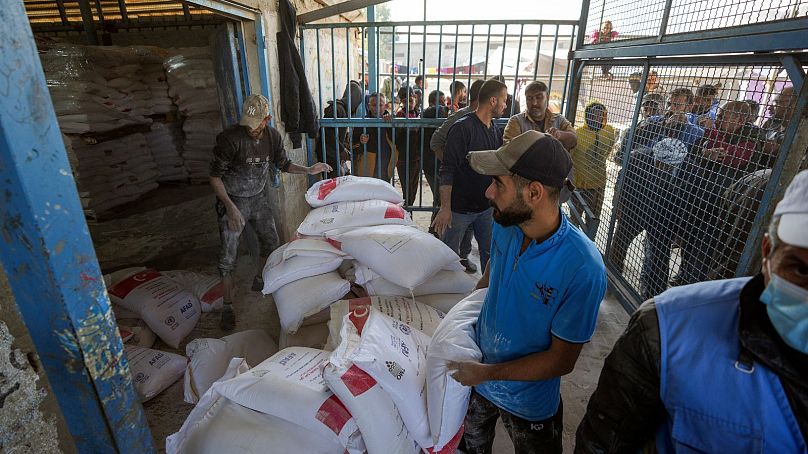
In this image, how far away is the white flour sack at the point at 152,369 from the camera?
2.29m

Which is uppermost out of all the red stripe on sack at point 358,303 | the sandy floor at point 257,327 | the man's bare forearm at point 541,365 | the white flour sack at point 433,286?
the man's bare forearm at point 541,365

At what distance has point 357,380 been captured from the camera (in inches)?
61.0

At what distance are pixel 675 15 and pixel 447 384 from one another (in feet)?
7.80

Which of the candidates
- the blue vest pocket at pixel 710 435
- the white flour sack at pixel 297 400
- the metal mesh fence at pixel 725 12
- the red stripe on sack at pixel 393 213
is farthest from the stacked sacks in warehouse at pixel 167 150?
the blue vest pocket at pixel 710 435

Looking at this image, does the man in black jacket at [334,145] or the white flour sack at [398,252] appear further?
the man in black jacket at [334,145]

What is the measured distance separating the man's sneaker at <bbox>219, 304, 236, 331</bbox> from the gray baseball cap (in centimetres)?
140

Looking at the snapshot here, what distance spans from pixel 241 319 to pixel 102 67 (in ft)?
12.8

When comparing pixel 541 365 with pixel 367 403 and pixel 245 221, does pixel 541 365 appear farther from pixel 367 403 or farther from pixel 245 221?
pixel 245 221

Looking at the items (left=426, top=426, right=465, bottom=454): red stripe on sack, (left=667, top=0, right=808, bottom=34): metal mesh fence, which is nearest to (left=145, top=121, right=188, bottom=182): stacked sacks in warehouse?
(left=426, top=426, right=465, bottom=454): red stripe on sack

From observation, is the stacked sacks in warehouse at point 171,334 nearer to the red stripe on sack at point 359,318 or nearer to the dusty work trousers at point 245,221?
the dusty work trousers at point 245,221

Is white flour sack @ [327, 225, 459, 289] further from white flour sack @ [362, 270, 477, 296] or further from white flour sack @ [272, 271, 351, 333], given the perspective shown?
white flour sack @ [272, 271, 351, 333]

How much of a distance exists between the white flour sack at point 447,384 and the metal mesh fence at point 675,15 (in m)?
1.81

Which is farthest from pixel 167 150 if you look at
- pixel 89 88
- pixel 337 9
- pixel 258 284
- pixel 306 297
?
pixel 306 297

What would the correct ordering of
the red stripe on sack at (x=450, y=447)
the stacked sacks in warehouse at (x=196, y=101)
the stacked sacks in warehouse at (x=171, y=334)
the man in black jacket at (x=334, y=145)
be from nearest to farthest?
the red stripe on sack at (x=450, y=447), the stacked sacks in warehouse at (x=171, y=334), the man in black jacket at (x=334, y=145), the stacked sacks in warehouse at (x=196, y=101)
